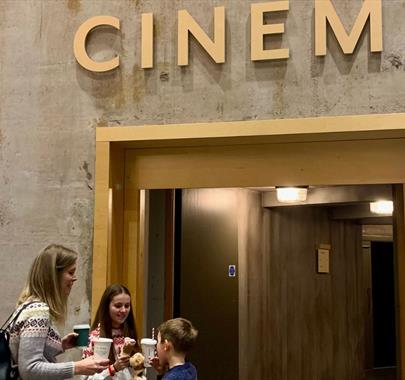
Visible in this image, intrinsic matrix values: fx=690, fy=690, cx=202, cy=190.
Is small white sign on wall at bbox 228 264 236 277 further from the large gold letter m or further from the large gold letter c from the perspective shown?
the large gold letter m

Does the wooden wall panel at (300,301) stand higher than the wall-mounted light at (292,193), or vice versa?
the wall-mounted light at (292,193)

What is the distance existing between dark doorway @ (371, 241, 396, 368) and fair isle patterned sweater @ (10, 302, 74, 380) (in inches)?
375

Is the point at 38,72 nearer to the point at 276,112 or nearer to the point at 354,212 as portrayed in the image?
the point at 276,112

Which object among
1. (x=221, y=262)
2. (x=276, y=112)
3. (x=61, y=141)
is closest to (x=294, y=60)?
(x=276, y=112)

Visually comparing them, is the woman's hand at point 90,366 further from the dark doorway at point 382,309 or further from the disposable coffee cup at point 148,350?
the dark doorway at point 382,309

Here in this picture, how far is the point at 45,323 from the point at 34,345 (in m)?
0.09

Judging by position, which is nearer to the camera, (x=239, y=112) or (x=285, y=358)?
(x=239, y=112)

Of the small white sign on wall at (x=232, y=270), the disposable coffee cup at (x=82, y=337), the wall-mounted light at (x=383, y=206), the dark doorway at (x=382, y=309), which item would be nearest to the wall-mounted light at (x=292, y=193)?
the small white sign on wall at (x=232, y=270)

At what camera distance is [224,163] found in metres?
3.81

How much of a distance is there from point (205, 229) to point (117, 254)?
9.35 ft

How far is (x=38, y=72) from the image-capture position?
4.01 metres

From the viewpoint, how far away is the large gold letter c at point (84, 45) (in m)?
3.88

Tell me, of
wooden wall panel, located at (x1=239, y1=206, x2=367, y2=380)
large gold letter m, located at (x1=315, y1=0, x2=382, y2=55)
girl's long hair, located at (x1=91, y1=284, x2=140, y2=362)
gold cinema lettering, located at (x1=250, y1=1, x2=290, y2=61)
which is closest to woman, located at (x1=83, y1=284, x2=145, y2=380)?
girl's long hair, located at (x1=91, y1=284, x2=140, y2=362)

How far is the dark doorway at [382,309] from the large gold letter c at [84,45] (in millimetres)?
8572
